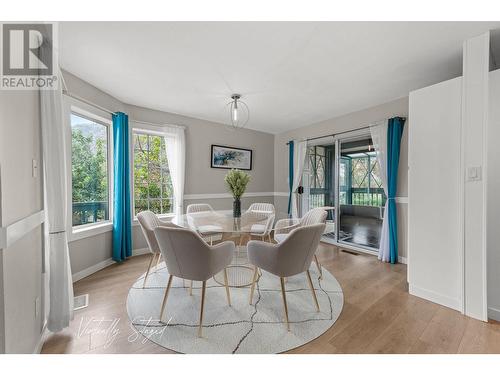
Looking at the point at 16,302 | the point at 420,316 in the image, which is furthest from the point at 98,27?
the point at 420,316

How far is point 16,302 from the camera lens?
47.9 inches

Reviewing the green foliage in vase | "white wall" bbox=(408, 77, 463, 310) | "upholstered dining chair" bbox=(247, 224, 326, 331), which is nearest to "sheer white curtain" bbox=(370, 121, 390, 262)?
"white wall" bbox=(408, 77, 463, 310)

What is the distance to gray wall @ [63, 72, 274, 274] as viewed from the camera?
2.73 meters

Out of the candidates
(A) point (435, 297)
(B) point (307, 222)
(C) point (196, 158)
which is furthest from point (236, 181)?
(A) point (435, 297)

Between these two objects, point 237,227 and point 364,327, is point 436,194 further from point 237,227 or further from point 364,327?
point 237,227

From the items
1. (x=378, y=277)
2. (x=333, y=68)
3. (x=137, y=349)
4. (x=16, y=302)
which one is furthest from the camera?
(x=378, y=277)

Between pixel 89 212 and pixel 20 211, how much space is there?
186 cm

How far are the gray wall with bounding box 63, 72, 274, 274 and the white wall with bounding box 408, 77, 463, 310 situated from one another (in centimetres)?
318

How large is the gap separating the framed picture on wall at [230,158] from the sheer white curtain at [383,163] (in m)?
2.51

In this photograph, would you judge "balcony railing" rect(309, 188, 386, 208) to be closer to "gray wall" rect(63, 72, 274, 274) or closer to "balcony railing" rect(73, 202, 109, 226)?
"gray wall" rect(63, 72, 274, 274)

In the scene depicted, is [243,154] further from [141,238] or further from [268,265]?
[268,265]

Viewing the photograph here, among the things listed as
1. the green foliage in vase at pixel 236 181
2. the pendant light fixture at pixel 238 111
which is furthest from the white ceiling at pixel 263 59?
the green foliage in vase at pixel 236 181

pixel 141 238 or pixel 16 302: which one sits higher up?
pixel 16 302
